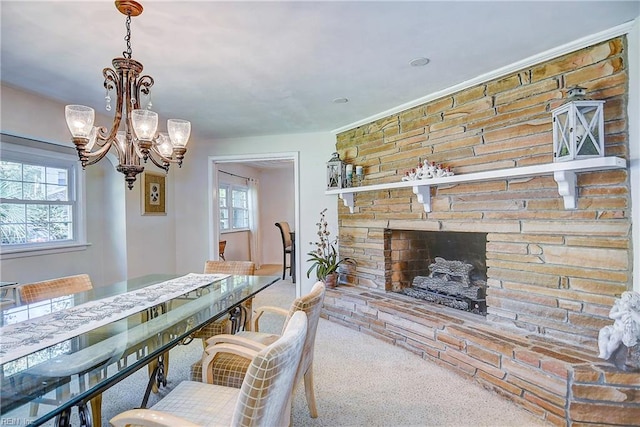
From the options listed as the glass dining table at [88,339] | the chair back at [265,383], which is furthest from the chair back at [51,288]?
the chair back at [265,383]

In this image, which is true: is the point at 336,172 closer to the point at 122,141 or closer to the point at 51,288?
the point at 122,141

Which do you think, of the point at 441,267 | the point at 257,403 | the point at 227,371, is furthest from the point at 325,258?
the point at 257,403

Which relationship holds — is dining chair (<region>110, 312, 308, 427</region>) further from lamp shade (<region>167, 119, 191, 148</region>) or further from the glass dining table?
lamp shade (<region>167, 119, 191, 148</region>)

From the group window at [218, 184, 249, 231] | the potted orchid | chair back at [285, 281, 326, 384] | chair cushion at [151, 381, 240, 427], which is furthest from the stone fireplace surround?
window at [218, 184, 249, 231]

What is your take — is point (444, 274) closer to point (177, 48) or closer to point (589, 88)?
point (589, 88)

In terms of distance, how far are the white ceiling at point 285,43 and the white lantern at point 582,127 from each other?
0.45 metres

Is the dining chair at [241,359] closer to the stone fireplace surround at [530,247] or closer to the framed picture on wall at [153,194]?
the stone fireplace surround at [530,247]

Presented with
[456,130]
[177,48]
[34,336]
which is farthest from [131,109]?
[456,130]

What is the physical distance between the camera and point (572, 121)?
2.09 metres

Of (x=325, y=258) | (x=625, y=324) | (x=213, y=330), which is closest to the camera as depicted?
(x=625, y=324)

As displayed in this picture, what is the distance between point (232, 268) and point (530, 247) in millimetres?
2456

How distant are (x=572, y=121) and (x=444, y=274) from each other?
187cm

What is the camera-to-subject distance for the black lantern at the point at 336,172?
428 cm

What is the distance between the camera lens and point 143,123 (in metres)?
1.88
